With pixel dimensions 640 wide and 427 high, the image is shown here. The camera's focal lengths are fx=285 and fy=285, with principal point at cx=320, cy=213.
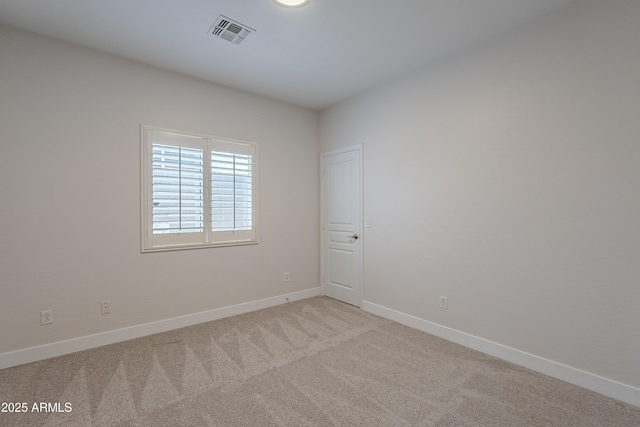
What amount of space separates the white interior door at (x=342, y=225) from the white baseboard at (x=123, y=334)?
2.62 feet

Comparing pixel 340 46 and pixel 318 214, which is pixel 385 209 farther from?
pixel 340 46

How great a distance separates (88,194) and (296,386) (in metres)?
2.61

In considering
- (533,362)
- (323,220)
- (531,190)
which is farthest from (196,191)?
(533,362)

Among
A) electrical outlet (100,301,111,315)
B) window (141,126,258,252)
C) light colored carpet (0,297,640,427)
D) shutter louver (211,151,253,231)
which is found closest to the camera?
light colored carpet (0,297,640,427)

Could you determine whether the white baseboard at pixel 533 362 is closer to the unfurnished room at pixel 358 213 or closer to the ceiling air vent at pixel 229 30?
the unfurnished room at pixel 358 213

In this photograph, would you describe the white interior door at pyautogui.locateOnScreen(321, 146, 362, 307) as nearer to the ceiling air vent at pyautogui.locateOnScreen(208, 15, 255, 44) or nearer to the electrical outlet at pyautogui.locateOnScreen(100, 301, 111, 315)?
the ceiling air vent at pyautogui.locateOnScreen(208, 15, 255, 44)

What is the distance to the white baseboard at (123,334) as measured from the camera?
245cm

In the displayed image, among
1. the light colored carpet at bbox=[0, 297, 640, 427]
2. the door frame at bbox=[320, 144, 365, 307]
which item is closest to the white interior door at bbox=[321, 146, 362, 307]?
the door frame at bbox=[320, 144, 365, 307]

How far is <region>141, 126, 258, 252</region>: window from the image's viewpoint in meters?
3.09

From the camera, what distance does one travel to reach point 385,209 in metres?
3.55

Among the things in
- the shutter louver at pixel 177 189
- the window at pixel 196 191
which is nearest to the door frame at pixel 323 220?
the window at pixel 196 191

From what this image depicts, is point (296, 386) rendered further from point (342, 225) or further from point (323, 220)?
point (323, 220)

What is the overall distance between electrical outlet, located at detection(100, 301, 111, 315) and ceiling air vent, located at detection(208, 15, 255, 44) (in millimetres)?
2759

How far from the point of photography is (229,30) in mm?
2494
